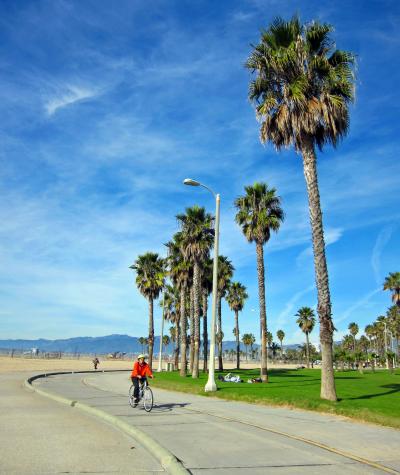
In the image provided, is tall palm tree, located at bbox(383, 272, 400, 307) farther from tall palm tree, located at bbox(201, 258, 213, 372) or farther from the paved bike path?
the paved bike path

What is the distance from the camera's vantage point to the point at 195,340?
39219mm

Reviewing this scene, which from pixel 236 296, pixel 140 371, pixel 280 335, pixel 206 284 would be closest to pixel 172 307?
pixel 236 296

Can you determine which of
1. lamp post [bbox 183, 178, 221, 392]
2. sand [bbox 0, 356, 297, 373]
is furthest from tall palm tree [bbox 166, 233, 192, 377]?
lamp post [bbox 183, 178, 221, 392]

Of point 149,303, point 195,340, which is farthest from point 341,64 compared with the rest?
point 149,303

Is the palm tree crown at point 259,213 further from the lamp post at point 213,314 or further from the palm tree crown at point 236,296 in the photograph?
the palm tree crown at point 236,296

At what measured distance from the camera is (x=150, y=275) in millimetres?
57219

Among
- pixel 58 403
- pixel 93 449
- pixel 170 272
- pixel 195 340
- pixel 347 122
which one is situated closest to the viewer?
pixel 93 449

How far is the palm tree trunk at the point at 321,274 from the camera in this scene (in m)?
17.5

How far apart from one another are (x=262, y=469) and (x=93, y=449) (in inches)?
125

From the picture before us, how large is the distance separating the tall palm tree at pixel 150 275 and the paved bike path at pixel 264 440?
1628 inches

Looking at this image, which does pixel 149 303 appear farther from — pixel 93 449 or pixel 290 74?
pixel 93 449

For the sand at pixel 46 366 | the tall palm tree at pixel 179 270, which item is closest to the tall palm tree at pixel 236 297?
the sand at pixel 46 366

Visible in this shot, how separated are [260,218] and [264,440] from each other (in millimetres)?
25316

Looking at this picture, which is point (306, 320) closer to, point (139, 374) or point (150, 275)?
point (150, 275)
